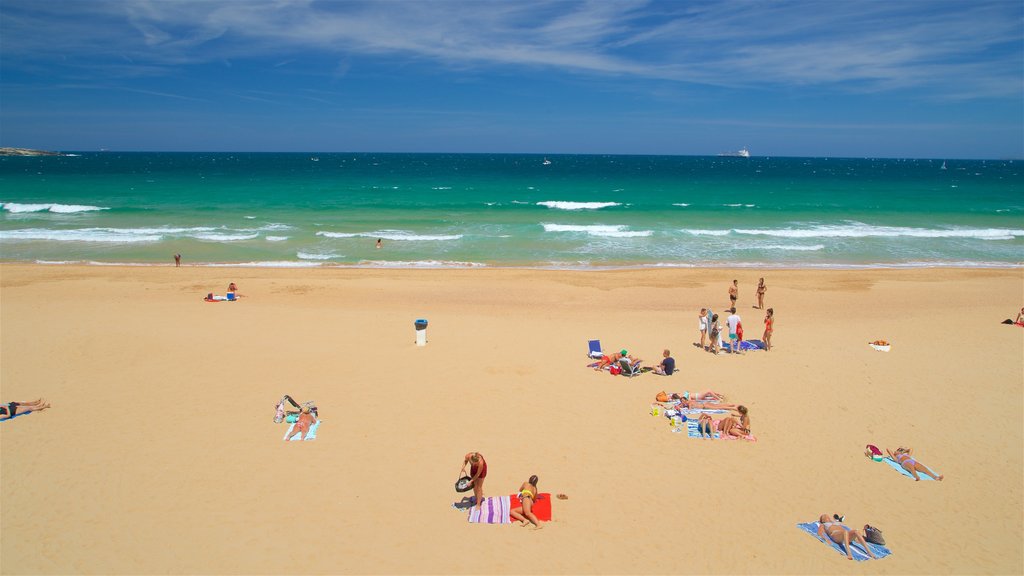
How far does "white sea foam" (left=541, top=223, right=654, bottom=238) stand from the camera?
1340 inches

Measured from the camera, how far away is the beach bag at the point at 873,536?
7113mm

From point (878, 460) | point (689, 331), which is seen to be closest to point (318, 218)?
point (689, 331)

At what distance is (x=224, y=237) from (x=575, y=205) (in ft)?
84.8

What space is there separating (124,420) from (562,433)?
747 centimetres

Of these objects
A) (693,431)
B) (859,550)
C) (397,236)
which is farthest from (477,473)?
(397,236)

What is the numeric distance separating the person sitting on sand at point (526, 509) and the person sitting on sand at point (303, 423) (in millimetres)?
3911

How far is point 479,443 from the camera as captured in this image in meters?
9.40

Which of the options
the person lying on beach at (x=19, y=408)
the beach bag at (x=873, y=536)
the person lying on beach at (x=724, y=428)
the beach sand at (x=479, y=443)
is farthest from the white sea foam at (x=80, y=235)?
the beach bag at (x=873, y=536)

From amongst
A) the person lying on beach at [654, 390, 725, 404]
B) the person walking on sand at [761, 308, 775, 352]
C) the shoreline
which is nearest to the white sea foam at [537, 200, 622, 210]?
the shoreline

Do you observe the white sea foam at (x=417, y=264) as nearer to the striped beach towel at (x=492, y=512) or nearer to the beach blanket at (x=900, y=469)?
the striped beach towel at (x=492, y=512)

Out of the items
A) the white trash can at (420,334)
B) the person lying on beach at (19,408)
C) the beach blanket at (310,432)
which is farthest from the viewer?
the white trash can at (420,334)

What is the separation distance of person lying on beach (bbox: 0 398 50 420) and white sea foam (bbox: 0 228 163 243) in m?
22.9

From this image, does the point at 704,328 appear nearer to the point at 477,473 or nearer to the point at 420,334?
the point at 420,334

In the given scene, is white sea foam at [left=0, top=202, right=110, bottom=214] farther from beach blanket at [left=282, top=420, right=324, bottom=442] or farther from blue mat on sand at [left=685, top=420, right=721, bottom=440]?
blue mat on sand at [left=685, top=420, right=721, bottom=440]
